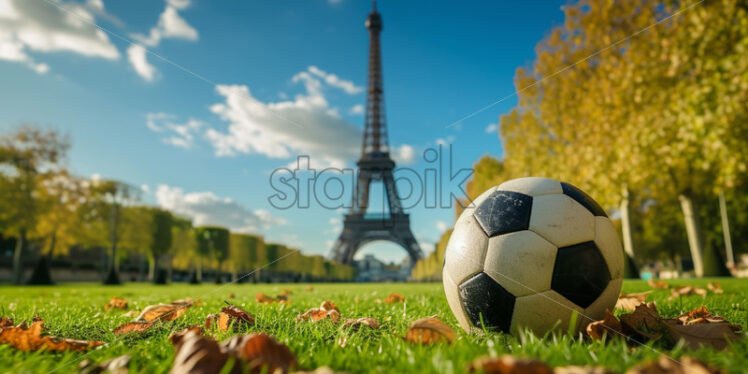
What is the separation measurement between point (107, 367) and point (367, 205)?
4581 cm

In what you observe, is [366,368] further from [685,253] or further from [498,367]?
[685,253]

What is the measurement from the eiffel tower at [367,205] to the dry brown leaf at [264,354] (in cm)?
4291

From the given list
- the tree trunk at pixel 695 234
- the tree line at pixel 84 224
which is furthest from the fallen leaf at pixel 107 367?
the tree trunk at pixel 695 234

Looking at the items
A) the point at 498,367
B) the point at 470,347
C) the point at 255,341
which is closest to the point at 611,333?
the point at 470,347

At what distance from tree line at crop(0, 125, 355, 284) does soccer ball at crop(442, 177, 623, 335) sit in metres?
16.2

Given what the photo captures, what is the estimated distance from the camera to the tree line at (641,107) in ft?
37.2

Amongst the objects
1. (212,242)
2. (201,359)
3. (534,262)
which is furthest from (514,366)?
(212,242)

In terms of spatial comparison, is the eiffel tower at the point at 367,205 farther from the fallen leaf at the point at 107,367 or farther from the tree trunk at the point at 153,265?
the fallen leaf at the point at 107,367

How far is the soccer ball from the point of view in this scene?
2570mm

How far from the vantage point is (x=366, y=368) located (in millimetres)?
1793

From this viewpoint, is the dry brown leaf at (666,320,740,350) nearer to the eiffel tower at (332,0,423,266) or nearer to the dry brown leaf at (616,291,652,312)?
the dry brown leaf at (616,291,652,312)

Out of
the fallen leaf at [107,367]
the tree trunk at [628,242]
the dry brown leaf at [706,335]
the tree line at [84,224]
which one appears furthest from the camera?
the tree line at [84,224]

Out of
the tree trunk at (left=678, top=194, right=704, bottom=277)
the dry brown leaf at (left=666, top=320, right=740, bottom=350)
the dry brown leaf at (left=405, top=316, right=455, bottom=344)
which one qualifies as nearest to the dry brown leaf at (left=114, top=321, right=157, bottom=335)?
the dry brown leaf at (left=405, top=316, right=455, bottom=344)

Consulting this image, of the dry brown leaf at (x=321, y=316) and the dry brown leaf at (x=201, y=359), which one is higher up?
the dry brown leaf at (x=201, y=359)
